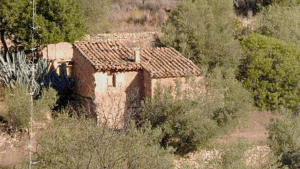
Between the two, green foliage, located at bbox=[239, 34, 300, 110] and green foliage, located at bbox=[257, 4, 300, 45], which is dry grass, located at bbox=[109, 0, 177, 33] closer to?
green foliage, located at bbox=[257, 4, 300, 45]

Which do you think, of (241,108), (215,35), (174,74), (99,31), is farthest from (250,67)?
(99,31)

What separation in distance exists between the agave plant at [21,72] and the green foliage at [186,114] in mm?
4540

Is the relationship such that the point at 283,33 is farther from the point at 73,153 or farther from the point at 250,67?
the point at 73,153

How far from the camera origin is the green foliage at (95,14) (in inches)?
1049

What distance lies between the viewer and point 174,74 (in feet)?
63.1

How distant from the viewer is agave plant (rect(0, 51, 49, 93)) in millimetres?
20480

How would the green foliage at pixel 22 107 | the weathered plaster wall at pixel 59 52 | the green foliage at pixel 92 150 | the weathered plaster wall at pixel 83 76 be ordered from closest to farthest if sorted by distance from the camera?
the green foliage at pixel 92 150, the green foliage at pixel 22 107, the weathered plaster wall at pixel 83 76, the weathered plaster wall at pixel 59 52

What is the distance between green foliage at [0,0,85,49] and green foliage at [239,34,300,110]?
742 cm

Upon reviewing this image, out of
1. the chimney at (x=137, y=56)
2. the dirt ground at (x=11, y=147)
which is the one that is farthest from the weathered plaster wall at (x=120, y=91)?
the dirt ground at (x=11, y=147)

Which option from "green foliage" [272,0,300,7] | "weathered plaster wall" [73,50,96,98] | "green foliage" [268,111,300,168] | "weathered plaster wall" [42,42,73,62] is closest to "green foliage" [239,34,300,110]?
"green foliage" [268,111,300,168]

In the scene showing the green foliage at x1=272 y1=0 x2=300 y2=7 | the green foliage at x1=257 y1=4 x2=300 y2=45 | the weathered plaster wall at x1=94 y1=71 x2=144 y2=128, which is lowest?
the weathered plaster wall at x1=94 y1=71 x2=144 y2=128

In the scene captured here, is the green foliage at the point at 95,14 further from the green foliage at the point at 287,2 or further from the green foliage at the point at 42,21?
the green foliage at the point at 287,2

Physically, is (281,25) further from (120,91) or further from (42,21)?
(42,21)

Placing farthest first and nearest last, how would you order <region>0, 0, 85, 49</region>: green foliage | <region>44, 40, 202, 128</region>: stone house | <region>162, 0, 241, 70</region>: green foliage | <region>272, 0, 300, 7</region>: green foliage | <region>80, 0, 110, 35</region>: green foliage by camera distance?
1. <region>272, 0, 300, 7</region>: green foliage
2. <region>80, 0, 110, 35</region>: green foliage
3. <region>162, 0, 241, 70</region>: green foliage
4. <region>0, 0, 85, 49</region>: green foliage
5. <region>44, 40, 202, 128</region>: stone house
